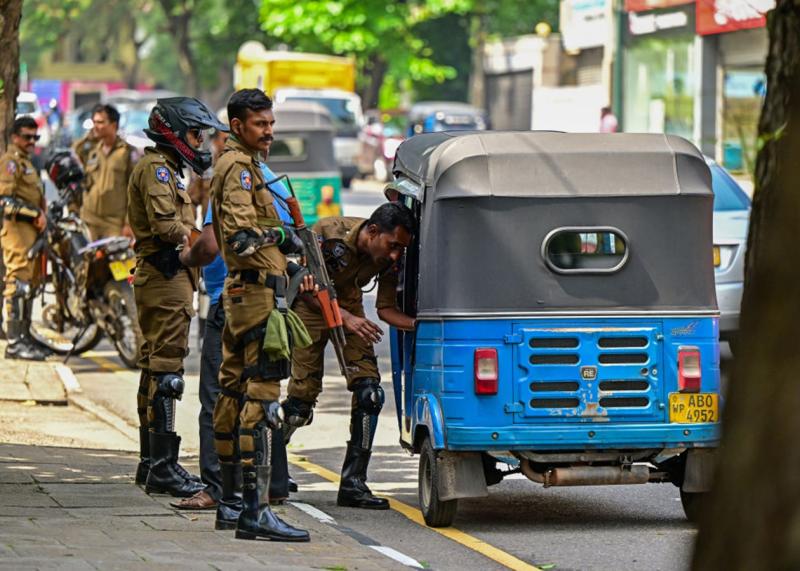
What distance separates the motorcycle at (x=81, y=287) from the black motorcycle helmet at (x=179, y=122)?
18.4 feet

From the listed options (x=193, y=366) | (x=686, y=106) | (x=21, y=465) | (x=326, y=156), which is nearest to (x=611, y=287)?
(x=21, y=465)

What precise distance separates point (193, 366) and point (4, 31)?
432 cm

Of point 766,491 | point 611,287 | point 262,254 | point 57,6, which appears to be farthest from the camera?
point 57,6

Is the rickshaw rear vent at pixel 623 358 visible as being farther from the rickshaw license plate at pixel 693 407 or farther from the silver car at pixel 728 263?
the silver car at pixel 728 263

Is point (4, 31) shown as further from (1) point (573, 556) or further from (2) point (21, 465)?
(1) point (573, 556)

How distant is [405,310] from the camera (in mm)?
9242

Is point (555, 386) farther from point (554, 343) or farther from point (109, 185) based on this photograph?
point (109, 185)

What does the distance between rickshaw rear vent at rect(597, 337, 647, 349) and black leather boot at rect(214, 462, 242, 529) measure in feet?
5.77

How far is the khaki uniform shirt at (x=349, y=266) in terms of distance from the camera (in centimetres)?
884

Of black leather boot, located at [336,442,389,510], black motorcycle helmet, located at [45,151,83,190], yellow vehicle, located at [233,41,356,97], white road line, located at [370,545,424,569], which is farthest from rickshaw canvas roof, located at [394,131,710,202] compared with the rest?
yellow vehicle, located at [233,41,356,97]

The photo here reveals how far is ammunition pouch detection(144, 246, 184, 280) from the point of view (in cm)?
891

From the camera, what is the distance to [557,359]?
8.34 metres

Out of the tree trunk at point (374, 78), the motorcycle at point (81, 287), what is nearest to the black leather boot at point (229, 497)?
the motorcycle at point (81, 287)

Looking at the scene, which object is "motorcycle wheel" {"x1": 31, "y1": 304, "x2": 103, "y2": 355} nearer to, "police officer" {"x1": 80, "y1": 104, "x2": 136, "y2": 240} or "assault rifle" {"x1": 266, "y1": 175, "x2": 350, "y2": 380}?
"police officer" {"x1": 80, "y1": 104, "x2": 136, "y2": 240}
